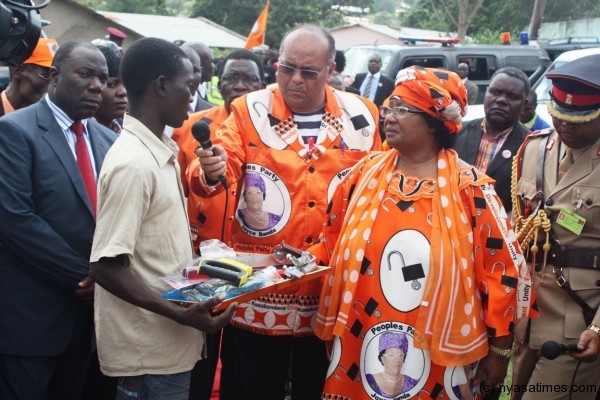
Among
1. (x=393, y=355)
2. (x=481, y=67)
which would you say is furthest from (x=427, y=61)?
(x=393, y=355)

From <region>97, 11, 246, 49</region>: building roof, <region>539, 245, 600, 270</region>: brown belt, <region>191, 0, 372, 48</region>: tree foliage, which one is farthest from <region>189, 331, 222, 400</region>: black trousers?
<region>191, 0, 372, 48</region>: tree foliage

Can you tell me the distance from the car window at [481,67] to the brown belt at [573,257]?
464 inches

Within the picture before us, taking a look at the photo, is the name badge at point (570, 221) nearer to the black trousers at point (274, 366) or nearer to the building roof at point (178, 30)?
the black trousers at point (274, 366)

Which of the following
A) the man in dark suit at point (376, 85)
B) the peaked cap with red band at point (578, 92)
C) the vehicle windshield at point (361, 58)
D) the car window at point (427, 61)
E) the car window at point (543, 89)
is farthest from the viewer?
the vehicle windshield at point (361, 58)

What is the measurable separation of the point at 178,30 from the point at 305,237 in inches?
938

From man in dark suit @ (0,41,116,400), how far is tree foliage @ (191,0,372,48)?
31.1 m

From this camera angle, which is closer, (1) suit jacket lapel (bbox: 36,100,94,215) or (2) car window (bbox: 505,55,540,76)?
(1) suit jacket lapel (bbox: 36,100,94,215)

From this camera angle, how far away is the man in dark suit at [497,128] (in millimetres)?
4996

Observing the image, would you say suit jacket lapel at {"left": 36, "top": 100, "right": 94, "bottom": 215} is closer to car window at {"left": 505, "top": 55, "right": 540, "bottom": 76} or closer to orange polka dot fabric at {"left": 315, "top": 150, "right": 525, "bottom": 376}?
orange polka dot fabric at {"left": 315, "top": 150, "right": 525, "bottom": 376}

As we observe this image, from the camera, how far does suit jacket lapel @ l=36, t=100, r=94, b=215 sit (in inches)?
129

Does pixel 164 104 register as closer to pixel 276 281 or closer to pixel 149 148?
pixel 149 148

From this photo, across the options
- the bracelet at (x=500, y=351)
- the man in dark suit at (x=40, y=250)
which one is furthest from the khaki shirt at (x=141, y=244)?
the bracelet at (x=500, y=351)

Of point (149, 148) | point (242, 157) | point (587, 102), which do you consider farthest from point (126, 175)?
point (587, 102)

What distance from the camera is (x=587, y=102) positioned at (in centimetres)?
356
